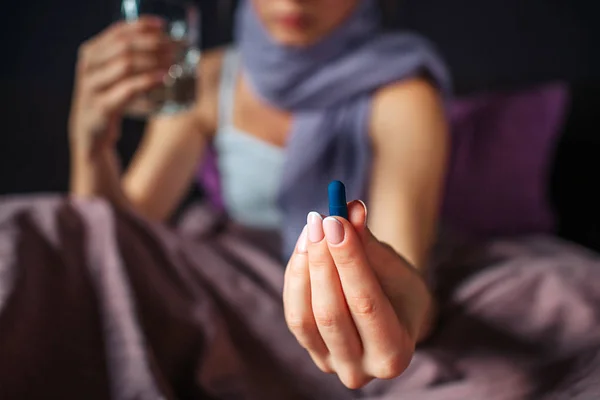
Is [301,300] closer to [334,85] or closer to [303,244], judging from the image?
[303,244]

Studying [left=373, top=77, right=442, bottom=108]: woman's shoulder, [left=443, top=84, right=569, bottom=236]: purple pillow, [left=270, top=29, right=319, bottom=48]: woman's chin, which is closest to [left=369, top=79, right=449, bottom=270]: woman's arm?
[left=373, top=77, right=442, bottom=108]: woman's shoulder

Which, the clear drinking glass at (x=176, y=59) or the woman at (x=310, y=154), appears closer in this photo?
the woman at (x=310, y=154)

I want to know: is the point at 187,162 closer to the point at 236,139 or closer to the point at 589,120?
the point at 236,139

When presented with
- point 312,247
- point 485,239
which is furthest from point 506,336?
point 485,239

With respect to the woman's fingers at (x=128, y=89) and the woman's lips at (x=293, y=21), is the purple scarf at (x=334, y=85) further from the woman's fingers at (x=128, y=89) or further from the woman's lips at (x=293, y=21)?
the woman's fingers at (x=128, y=89)

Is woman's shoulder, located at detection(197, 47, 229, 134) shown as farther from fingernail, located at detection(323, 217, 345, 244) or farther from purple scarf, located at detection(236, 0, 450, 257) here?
fingernail, located at detection(323, 217, 345, 244)

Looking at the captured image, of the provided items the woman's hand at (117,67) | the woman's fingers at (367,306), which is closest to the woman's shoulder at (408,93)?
the woman's hand at (117,67)
